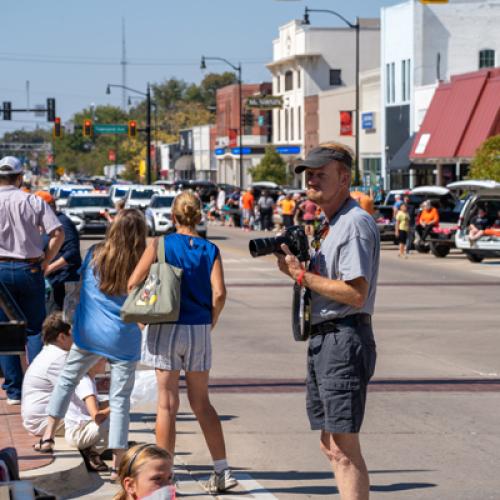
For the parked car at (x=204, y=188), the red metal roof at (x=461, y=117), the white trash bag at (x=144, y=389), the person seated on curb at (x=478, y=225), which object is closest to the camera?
the white trash bag at (x=144, y=389)

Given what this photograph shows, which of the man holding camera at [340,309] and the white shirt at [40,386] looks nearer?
the man holding camera at [340,309]

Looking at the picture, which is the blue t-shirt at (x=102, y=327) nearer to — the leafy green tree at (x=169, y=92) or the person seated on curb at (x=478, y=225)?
the person seated on curb at (x=478, y=225)

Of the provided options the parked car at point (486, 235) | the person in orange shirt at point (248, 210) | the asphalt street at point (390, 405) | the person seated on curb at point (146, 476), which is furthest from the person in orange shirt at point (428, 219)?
the person seated on curb at point (146, 476)

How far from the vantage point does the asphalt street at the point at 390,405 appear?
26.6 ft

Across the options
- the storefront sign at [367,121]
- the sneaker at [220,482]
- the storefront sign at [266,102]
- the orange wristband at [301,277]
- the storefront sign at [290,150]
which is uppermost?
the storefront sign at [266,102]

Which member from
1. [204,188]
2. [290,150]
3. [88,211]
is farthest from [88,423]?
[290,150]

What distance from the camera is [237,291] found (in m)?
22.8

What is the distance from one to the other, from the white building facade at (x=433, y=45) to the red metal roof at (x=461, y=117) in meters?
2.64

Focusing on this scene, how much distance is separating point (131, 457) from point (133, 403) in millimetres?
4396

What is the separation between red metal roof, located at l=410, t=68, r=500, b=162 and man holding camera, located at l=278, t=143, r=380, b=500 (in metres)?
44.4

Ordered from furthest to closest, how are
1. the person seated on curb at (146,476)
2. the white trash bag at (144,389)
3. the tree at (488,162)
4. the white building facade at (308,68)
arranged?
the white building facade at (308,68), the tree at (488,162), the white trash bag at (144,389), the person seated on curb at (146,476)

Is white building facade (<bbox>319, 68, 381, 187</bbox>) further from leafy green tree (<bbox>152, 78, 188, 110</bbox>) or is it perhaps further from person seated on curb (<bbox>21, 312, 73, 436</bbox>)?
leafy green tree (<bbox>152, 78, 188, 110</bbox>)

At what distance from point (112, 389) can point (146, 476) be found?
10.8 feet

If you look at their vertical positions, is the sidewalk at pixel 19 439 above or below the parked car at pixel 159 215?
below
